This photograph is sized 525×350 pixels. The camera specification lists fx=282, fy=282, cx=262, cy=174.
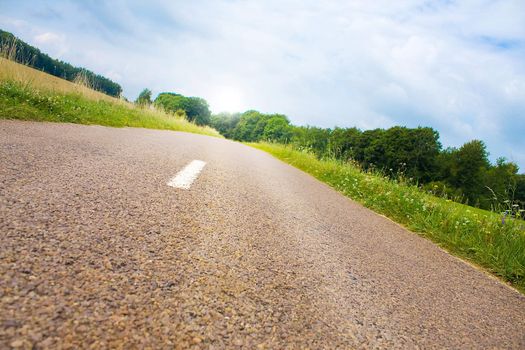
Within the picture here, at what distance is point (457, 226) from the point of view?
177 inches

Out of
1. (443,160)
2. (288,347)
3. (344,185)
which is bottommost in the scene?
(288,347)

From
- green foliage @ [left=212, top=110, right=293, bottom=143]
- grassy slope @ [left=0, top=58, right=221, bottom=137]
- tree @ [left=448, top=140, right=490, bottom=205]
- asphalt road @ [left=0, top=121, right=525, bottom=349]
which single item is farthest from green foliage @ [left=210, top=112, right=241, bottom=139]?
asphalt road @ [left=0, top=121, right=525, bottom=349]

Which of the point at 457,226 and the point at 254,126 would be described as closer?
the point at 457,226

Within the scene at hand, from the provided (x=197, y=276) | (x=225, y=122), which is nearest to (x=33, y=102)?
(x=197, y=276)

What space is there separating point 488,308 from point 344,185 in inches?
208

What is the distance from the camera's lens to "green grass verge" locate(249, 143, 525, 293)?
3604 mm

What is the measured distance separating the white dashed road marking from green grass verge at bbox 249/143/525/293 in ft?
12.2

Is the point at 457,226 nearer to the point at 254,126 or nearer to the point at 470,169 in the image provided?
the point at 470,169

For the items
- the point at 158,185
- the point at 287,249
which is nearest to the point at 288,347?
the point at 287,249

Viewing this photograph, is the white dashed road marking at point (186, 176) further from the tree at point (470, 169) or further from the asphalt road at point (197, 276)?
the tree at point (470, 169)

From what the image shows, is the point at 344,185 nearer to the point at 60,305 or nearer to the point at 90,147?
the point at 90,147

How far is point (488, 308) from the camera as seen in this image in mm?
2389

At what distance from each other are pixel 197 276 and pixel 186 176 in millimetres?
2516

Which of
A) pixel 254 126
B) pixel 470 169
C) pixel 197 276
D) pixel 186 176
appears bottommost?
pixel 197 276
